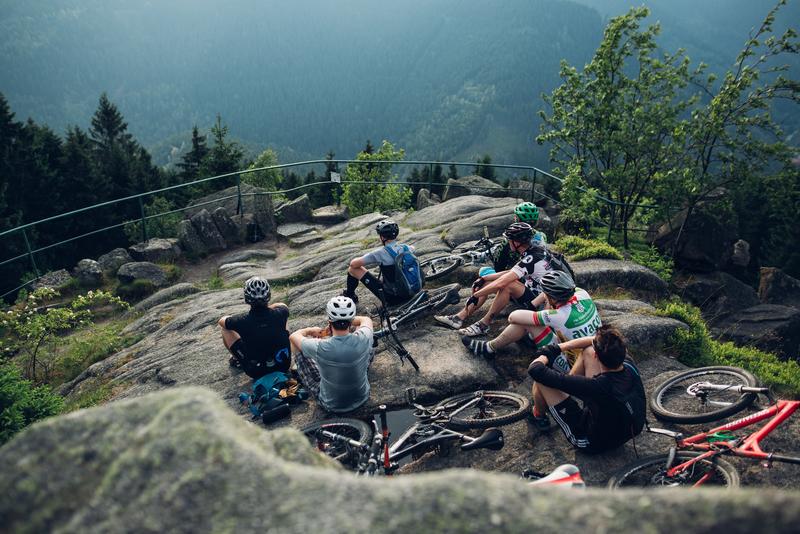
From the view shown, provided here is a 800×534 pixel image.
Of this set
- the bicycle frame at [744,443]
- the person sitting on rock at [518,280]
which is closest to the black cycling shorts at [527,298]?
the person sitting on rock at [518,280]

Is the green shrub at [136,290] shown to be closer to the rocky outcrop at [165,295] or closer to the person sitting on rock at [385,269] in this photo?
the rocky outcrop at [165,295]

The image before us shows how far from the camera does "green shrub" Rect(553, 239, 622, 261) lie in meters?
12.8

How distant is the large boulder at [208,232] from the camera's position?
1980 centimetres

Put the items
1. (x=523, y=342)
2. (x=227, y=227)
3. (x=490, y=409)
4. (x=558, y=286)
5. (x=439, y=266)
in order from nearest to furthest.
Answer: (x=558, y=286) → (x=490, y=409) → (x=523, y=342) → (x=439, y=266) → (x=227, y=227)

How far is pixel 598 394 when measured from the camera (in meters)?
6.19

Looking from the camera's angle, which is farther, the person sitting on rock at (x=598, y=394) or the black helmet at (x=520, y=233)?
the black helmet at (x=520, y=233)

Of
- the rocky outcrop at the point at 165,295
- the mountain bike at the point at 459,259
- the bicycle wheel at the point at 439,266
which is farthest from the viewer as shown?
the rocky outcrop at the point at 165,295

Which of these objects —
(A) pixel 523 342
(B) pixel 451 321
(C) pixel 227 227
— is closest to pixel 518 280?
(A) pixel 523 342

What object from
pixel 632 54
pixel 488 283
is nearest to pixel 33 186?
pixel 632 54

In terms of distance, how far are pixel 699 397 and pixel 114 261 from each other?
17.0m

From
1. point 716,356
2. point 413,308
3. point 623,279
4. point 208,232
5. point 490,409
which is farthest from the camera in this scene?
point 208,232

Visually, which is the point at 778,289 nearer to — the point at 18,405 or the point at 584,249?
the point at 584,249

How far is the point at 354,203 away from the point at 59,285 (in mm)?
24493

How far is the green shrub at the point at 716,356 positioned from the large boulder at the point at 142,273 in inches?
545
